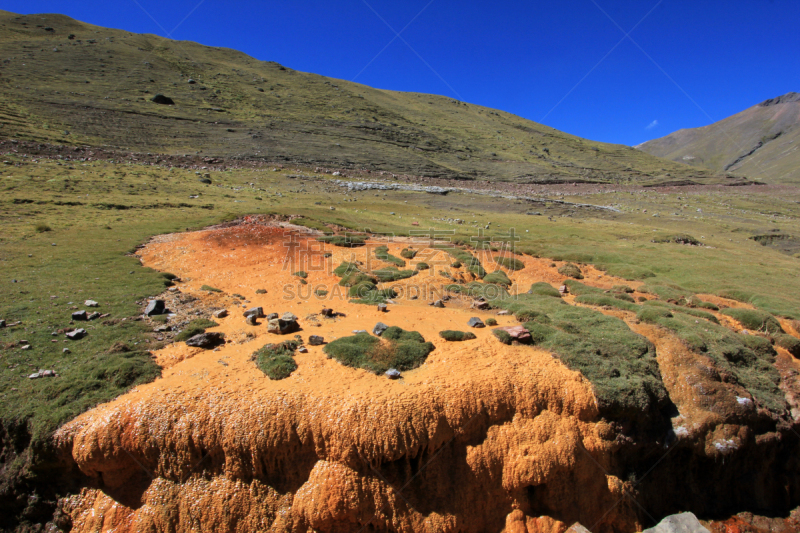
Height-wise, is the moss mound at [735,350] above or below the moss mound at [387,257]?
below

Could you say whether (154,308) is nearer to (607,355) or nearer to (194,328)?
(194,328)

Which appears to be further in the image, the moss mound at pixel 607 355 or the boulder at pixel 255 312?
the boulder at pixel 255 312

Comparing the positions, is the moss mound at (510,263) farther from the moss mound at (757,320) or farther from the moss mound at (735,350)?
the moss mound at (757,320)

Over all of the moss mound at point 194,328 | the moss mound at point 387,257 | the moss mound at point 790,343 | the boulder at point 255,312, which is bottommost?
the moss mound at point 790,343

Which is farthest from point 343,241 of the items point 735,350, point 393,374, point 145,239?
point 735,350

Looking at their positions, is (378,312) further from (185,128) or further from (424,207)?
(185,128)

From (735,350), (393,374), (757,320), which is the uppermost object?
(757,320)

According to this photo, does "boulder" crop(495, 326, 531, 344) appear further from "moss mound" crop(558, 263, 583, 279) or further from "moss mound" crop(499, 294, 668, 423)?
"moss mound" crop(558, 263, 583, 279)

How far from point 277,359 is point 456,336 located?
238 inches

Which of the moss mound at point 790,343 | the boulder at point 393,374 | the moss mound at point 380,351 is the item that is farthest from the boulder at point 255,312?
the moss mound at point 790,343

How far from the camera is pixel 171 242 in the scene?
2361 cm

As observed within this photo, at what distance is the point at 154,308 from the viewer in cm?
1418

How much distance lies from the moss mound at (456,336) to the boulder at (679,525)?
7182mm

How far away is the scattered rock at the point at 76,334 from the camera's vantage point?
1209 centimetres
